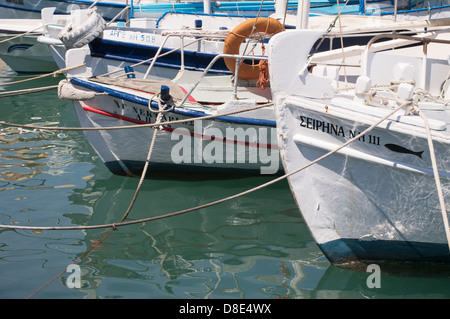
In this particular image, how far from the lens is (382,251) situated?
17.7 feet

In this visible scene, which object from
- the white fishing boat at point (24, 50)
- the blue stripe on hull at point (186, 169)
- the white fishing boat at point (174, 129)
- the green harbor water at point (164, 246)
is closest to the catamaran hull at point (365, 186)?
the green harbor water at point (164, 246)

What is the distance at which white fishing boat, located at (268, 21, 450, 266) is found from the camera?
4758 mm

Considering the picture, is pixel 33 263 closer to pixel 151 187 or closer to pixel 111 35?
pixel 151 187

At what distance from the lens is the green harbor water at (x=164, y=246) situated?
17.1 feet

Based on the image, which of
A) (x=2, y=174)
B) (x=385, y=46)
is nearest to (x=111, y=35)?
(x=2, y=174)

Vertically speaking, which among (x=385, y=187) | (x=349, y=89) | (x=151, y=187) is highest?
(x=349, y=89)

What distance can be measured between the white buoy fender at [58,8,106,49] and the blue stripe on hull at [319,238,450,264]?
5.64m

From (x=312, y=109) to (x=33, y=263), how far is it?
308cm

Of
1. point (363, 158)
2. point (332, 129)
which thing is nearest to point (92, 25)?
point (332, 129)

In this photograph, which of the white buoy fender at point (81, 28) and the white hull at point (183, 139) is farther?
the white buoy fender at point (81, 28)

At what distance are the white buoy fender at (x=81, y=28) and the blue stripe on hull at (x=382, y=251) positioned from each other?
5.64 m

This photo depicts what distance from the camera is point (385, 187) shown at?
5035 millimetres

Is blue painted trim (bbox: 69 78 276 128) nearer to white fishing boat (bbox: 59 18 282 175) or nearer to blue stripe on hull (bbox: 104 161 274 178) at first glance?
white fishing boat (bbox: 59 18 282 175)

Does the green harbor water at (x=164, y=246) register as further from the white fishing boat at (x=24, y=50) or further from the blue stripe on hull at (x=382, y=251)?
the white fishing boat at (x=24, y=50)
